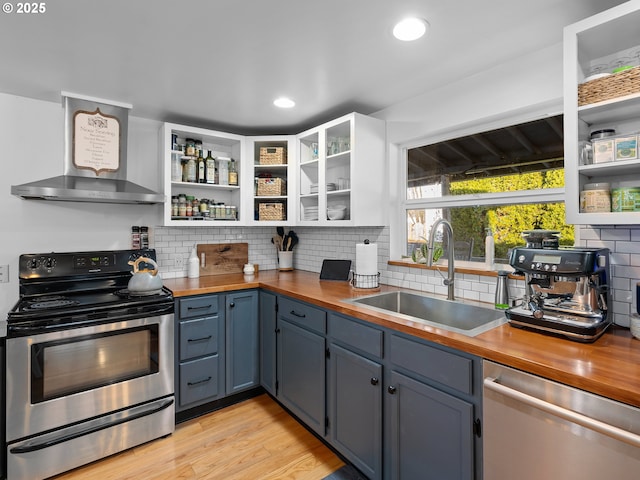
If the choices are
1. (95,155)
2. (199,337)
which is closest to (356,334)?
(199,337)

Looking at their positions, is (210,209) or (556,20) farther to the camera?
(210,209)

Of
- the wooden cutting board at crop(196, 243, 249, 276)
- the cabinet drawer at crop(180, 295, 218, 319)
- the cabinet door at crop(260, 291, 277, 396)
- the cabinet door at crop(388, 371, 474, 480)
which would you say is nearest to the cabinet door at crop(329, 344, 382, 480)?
the cabinet door at crop(388, 371, 474, 480)

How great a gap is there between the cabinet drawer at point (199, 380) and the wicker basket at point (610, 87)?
2.64 metres

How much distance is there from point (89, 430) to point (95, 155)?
1811 mm

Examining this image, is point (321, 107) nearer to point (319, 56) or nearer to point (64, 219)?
point (319, 56)

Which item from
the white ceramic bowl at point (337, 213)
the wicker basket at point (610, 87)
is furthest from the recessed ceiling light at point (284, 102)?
the wicker basket at point (610, 87)

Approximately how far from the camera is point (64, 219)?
2492 millimetres

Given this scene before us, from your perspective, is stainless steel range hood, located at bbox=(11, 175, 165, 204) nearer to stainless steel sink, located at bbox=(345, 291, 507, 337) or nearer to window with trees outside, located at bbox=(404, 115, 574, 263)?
stainless steel sink, located at bbox=(345, 291, 507, 337)

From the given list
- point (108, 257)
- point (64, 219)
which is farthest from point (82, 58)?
point (108, 257)

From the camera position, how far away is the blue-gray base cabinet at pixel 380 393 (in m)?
1.35

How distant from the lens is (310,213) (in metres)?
2.98

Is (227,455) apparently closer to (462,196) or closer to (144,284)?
(144,284)

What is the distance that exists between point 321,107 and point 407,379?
199cm

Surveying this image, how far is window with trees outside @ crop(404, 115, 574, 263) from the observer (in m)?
1.87
